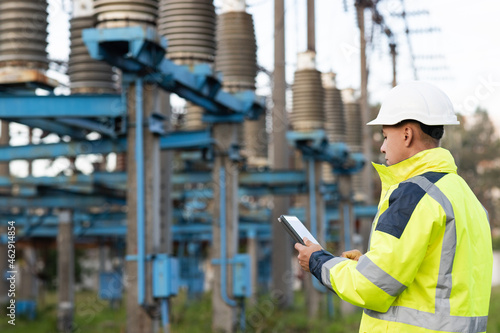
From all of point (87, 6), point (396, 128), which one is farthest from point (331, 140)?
point (396, 128)

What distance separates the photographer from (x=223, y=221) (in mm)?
11617

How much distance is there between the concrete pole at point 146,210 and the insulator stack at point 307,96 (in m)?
6.40

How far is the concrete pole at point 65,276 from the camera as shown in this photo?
14.2 meters

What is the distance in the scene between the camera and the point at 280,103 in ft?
53.9

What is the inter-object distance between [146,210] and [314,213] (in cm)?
796

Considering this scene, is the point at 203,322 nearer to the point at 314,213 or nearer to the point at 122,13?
the point at 314,213

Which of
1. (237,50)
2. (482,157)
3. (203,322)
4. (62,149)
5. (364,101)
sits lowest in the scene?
(203,322)

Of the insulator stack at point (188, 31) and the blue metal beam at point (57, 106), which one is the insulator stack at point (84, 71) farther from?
the insulator stack at point (188, 31)

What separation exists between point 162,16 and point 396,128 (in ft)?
24.1

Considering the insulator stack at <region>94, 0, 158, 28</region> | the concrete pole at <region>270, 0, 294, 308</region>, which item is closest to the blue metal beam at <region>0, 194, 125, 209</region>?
the concrete pole at <region>270, 0, 294, 308</region>

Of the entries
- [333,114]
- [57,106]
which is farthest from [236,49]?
[333,114]

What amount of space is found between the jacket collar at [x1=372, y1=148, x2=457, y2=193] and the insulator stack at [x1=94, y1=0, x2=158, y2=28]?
18.4ft

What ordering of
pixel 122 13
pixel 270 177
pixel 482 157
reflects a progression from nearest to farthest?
pixel 122 13
pixel 270 177
pixel 482 157

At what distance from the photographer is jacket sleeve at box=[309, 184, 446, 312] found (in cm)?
251
